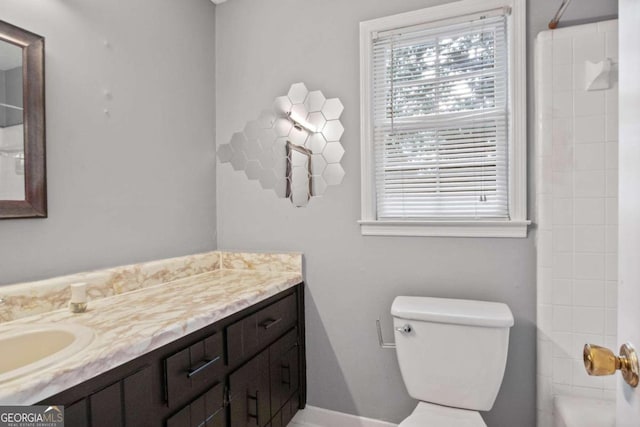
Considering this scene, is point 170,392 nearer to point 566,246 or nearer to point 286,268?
point 286,268

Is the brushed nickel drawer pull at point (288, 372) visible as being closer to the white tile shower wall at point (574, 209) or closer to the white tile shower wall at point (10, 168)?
the white tile shower wall at point (574, 209)

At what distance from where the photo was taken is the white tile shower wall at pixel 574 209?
1.51 meters

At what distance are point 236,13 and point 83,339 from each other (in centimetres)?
201

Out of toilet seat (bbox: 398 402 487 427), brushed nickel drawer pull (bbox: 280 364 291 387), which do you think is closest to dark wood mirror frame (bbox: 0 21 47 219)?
brushed nickel drawer pull (bbox: 280 364 291 387)

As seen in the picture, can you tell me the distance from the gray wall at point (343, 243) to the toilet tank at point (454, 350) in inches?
9.7

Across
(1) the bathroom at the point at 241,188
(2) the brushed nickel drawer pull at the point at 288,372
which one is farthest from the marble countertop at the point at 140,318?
(2) the brushed nickel drawer pull at the point at 288,372

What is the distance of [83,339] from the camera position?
1002 millimetres

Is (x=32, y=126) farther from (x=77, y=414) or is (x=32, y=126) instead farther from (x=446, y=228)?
(x=446, y=228)

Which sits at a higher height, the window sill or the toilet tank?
the window sill

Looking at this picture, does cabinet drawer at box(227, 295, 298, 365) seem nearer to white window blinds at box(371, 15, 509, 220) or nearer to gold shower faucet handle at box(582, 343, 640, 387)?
white window blinds at box(371, 15, 509, 220)

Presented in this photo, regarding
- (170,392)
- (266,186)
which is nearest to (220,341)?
(170,392)

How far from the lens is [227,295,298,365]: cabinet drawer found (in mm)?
1418

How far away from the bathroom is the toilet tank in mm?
263

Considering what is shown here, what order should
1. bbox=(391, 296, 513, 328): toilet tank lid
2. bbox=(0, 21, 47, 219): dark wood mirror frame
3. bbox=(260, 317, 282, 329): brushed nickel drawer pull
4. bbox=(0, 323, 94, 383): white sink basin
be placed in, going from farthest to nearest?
bbox=(260, 317, 282, 329): brushed nickel drawer pull → bbox=(391, 296, 513, 328): toilet tank lid → bbox=(0, 21, 47, 219): dark wood mirror frame → bbox=(0, 323, 94, 383): white sink basin
